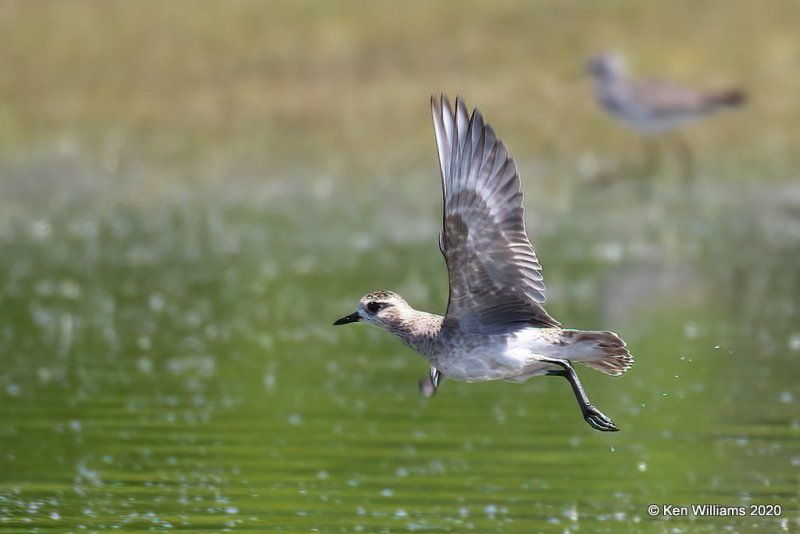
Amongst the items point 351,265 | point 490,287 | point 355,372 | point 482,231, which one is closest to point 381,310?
point 490,287

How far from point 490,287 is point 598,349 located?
2.07ft

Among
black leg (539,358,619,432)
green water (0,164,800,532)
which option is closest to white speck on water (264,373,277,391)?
green water (0,164,800,532)

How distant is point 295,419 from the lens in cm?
1170

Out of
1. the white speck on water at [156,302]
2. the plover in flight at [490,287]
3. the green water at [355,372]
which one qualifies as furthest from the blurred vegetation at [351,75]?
the plover in flight at [490,287]

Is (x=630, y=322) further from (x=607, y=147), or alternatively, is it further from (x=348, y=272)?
(x=607, y=147)

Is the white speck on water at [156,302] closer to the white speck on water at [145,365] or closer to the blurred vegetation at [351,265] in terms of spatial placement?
the blurred vegetation at [351,265]

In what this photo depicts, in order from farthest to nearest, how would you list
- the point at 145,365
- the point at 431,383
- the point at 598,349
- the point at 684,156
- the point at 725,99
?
the point at 684,156 < the point at 725,99 < the point at 145,365 < the point at 431,383 < the point at 598,349

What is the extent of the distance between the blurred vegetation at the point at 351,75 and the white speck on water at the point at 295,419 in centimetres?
1017

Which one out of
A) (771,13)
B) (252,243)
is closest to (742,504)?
(252,243)

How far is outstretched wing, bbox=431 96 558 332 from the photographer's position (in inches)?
320

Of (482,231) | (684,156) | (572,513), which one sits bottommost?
(572,513)

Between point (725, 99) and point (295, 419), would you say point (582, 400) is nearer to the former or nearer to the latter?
point (295, 419)

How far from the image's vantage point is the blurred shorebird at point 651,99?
70.3 ft

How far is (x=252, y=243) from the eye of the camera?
1883cm
